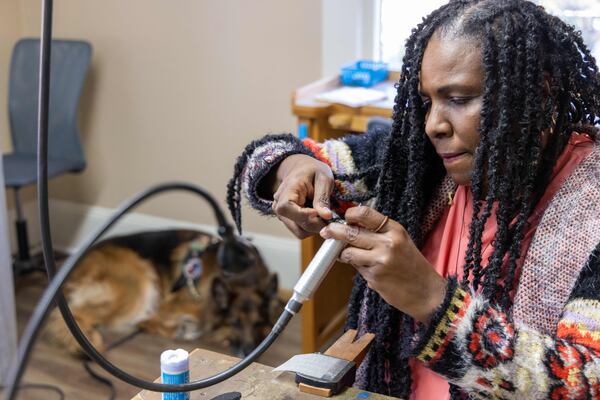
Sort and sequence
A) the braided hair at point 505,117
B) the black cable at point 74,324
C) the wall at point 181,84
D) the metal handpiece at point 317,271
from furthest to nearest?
1. the wall at point 181,84
2. the braided hair at point 505,117
3. the metal handpiece at point 317,271
4. the black cable at point 74,324

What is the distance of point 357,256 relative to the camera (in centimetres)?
90

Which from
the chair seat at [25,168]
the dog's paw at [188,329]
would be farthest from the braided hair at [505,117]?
the chair seat at [25,168]

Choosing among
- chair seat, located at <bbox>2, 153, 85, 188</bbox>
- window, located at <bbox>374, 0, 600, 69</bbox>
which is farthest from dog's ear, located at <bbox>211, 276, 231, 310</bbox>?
window, located at <bbox>374, 0, 600, 69</bbox>

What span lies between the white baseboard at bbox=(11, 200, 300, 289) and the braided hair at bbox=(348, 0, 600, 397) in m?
1.75

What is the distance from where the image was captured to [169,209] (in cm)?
318

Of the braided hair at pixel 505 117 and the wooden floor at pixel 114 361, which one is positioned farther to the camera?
the wooden floor at pixel 114 361

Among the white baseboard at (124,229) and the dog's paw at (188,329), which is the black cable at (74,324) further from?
the white baseboard at (124,229)

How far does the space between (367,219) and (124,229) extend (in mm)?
2487

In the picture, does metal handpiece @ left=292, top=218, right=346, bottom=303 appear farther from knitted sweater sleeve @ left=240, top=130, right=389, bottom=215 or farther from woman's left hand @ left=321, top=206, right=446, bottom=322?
knitted sweater sleeve @ left=240, top=130, right=389, bottom=215

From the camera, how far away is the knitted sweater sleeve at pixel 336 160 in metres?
1.28

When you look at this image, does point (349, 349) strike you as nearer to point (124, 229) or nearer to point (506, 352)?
point (506, 352)

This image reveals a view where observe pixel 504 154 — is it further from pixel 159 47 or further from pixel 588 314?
pixel 159 47

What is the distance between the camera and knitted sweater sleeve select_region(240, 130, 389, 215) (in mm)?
1281

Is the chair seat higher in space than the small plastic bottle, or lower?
lower
